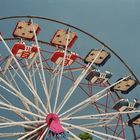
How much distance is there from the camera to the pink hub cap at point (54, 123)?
2001cm

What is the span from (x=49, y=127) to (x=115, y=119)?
6.33 metres

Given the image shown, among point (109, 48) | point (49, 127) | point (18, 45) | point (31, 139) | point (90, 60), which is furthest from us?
point (90, 60)

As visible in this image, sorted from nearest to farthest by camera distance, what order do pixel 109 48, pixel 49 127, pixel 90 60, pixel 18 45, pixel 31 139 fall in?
1. pixel 49 127
2. pixel 31 139
3. pixel 18 45
4. pixel 109 48
5. pixel 90 60

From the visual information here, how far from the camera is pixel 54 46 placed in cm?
2641

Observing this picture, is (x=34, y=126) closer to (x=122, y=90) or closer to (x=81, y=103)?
(x=81, y=103)

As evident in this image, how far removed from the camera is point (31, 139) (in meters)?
21.6

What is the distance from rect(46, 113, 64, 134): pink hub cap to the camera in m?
20.0

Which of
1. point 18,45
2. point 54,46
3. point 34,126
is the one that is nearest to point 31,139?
point 34,126

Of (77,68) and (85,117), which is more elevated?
(77,68)

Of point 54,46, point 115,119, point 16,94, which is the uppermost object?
point 54,46

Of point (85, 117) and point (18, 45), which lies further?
point (18, 45)

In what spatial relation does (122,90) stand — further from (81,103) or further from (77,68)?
(81,103)

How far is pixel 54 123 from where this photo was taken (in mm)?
20359

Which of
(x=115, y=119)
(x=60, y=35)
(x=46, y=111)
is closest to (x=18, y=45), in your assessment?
(x=60, y=35)
